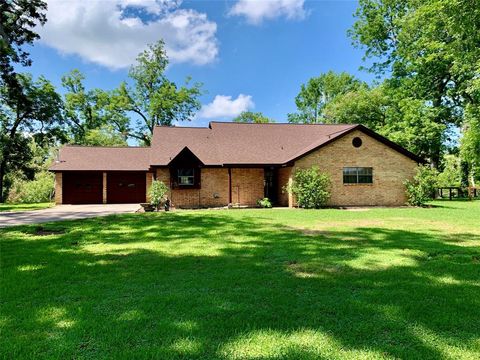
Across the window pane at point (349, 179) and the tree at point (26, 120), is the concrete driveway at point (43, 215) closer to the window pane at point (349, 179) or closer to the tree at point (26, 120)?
the window pane at point (349, 179)

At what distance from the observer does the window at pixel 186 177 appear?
803 inches

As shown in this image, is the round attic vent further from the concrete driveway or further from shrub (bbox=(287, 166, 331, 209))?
the concrete driveway

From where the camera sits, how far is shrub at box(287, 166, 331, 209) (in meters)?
18.6

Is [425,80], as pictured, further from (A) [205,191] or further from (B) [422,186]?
(A) [205,191]

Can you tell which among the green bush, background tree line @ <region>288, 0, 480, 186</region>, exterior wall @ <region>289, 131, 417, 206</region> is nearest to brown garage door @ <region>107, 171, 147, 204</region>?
the green bush

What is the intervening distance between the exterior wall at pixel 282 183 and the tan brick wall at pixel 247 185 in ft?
4.21

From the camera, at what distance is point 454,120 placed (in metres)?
30.7

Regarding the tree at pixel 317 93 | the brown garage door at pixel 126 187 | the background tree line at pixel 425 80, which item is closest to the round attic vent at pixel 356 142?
the background tree line at pixel 425 80

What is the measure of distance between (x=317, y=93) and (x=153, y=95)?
94.5 feet

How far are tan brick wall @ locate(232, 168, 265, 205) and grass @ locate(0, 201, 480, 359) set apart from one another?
40.1 ft

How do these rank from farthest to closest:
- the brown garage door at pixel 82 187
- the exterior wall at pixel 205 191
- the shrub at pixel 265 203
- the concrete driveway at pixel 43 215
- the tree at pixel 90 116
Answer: the tree at pixel 90 116 < the brown garage door at pixel 82 187 < the exterior wall at pixel 205 191 < the shrub at pixel 265 203 < the concrete driveway at pixel 43 215

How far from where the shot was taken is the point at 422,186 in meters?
19.8

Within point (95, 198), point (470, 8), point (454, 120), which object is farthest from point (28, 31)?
point (454, 120)

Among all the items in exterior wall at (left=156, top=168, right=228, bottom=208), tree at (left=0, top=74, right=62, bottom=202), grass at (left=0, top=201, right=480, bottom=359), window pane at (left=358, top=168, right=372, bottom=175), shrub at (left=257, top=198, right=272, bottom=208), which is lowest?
grass at (left=0, top=201, right=480, bottom=359)
